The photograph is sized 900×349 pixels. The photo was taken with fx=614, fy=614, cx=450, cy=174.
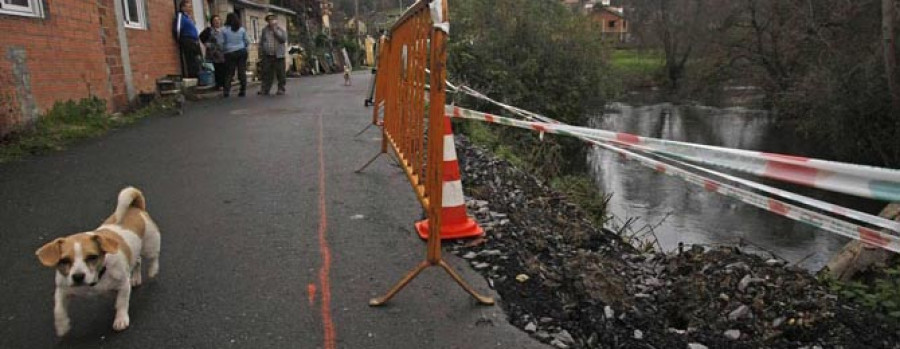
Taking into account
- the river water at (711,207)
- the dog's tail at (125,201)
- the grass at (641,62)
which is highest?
the grass at (641,62)

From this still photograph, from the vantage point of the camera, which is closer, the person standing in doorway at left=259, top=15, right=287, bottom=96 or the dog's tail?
the dog's tail

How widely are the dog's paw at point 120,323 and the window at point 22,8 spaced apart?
6.76 metres

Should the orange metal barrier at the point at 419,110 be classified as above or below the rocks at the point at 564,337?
above

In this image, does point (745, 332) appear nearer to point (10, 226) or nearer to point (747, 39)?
point (10, 226)

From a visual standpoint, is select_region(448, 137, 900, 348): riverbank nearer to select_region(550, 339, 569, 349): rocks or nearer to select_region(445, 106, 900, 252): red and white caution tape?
select_region(550, 339, 569, 349): rocks

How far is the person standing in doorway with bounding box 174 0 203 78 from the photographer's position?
14.4 meters

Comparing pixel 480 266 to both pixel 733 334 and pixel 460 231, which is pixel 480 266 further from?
pixel 733 334

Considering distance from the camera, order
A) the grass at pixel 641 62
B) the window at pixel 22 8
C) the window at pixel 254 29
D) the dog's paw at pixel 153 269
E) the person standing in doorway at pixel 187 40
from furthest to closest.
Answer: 1. the grass at pixel 641 62
2. the window at pixel 254 29
3. the person standing in doorway at pixel 187 40
4. the window at pixel 22 8
5. the dog's paw at pixel 153 269

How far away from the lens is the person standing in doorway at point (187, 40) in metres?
14.4

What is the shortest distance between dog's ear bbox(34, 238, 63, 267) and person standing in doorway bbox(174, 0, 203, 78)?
12.8 meters

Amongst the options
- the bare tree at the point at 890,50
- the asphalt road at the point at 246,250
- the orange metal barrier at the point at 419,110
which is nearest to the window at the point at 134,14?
the asphalt road at the point at 246,250

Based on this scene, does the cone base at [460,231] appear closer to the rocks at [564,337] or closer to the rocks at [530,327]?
the rocks at [530,327]

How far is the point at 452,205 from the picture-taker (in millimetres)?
4609

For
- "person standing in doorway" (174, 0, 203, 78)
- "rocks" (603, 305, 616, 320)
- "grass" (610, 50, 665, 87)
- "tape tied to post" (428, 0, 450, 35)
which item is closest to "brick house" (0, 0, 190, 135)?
"person standing in doorway" (174, 0, 203, 78)
